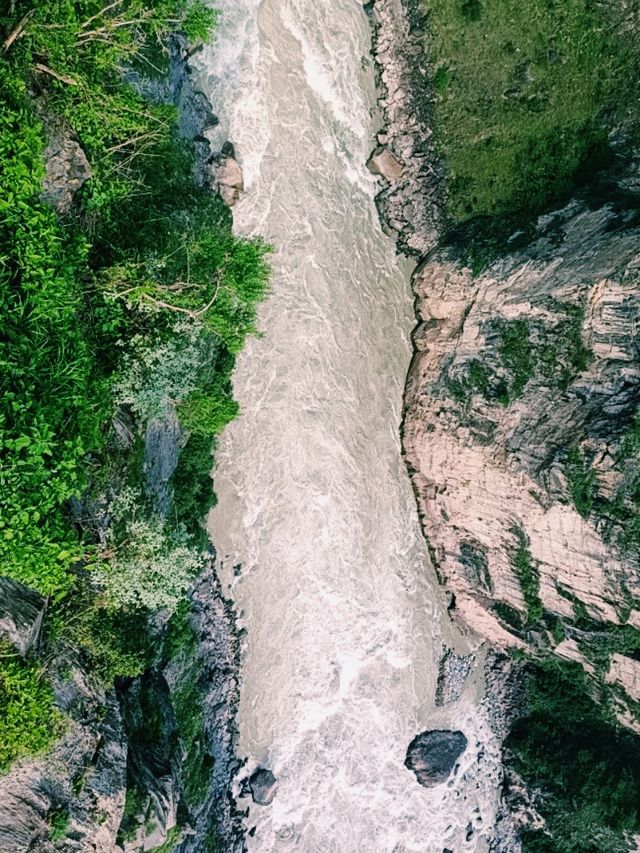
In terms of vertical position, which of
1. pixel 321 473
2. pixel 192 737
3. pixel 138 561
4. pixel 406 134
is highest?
pixel 406 134

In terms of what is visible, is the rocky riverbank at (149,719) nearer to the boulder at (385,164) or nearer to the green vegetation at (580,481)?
the boulder at (385,164)

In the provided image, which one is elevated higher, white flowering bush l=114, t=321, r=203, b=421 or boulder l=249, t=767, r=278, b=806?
white flowering bush l=114, t=321, r=203, b=421

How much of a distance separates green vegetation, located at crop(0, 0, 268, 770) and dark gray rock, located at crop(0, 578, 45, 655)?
13.2 inches

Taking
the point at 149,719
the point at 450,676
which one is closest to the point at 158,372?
the point at 149,719

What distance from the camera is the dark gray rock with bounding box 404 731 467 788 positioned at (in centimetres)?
1730

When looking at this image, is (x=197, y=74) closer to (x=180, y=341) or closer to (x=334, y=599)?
(x=180, y=341)

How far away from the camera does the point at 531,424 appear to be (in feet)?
46.4

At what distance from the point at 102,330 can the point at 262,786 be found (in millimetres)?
12306

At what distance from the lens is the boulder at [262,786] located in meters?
15.8

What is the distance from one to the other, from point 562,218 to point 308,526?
1000 centimetres

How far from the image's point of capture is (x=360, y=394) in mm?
16656

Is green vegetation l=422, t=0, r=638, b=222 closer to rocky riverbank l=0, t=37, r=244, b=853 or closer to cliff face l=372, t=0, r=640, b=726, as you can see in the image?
cliff face l=372, t=0, r=640, b=726

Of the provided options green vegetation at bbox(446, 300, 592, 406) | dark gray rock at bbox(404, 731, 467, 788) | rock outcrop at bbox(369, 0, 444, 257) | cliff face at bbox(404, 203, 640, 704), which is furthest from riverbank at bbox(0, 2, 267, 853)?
green vegetation at bbox(446, 300, 592, 406)

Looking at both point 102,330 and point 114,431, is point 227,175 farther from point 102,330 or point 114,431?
point 114,431
